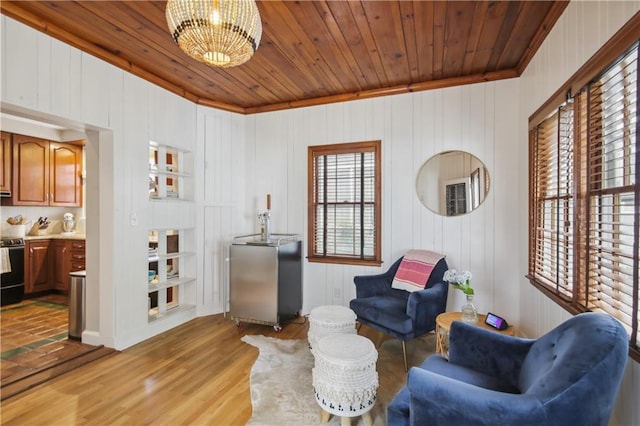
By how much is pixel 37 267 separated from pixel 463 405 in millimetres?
5853

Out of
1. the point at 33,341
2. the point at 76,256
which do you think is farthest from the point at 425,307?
the point at 76,256

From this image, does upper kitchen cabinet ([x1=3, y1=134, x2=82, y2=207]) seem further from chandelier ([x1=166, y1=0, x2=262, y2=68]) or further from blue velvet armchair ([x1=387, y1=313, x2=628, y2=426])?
blue velvet armchair ([x1=387, y1=313, x2=628, y2=426])

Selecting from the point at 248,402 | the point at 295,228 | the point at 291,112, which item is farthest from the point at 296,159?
the point at 248,402

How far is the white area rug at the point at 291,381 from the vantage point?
196cm

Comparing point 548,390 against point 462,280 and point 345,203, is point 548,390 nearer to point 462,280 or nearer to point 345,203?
point 462,280

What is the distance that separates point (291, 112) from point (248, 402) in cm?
324

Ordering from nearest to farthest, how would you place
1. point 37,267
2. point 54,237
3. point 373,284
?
1. point 373,284
2. point 37,267
3. point 54,237

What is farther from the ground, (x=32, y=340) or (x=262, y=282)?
(x=262, y=282)

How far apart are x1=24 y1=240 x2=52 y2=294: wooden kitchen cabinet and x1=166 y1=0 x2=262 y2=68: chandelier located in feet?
15.7

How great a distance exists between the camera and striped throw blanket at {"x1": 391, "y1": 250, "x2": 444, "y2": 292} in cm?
303

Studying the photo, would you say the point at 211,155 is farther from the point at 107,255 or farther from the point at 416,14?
the point at 416,14

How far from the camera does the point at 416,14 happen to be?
223 centimetres

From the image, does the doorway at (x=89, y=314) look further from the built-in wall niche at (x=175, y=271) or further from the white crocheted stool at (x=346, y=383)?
the white crocheted stool at (x=346, y=383)

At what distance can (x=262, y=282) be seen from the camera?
11.2ft
